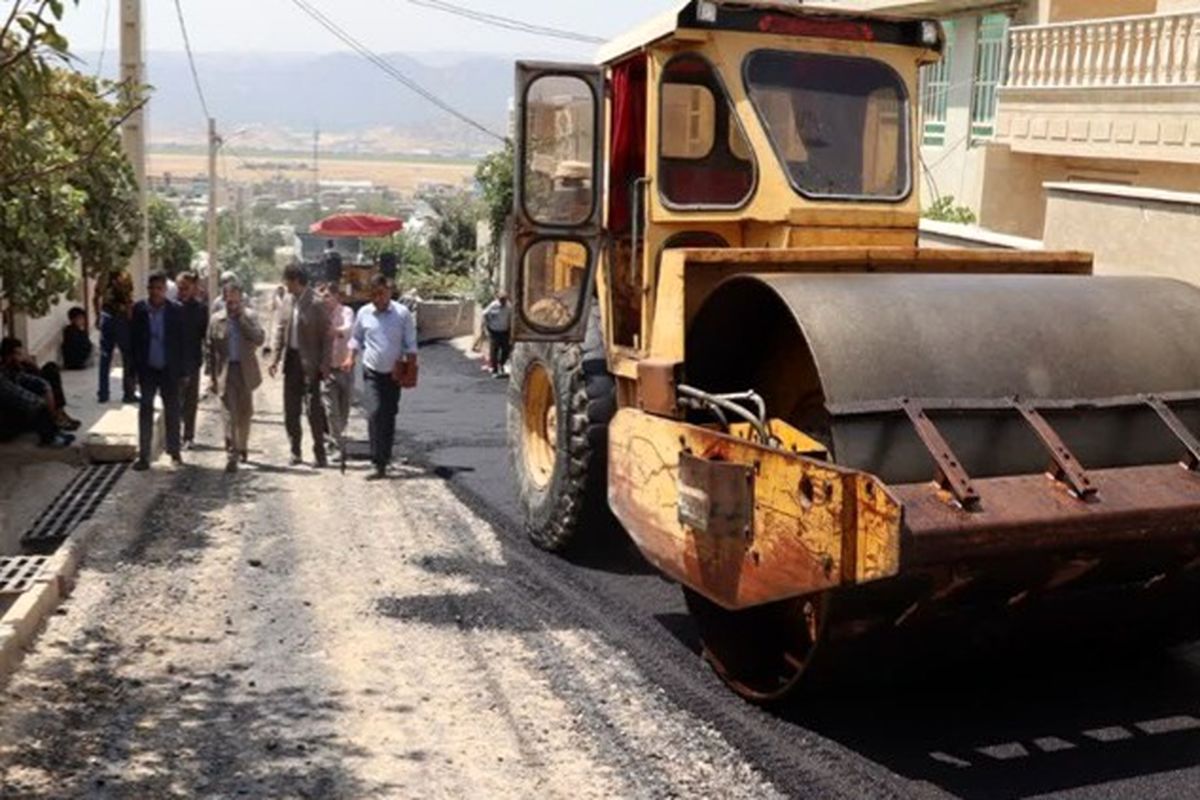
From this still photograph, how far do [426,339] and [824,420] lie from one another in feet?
67.2

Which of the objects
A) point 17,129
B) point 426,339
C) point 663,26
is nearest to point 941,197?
point 426,339

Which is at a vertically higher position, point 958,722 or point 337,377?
point 337,377

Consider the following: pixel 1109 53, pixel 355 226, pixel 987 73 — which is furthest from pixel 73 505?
pixel 355 226

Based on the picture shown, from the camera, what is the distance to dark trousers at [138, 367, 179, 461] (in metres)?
9.95

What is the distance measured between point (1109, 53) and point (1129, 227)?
4873mm

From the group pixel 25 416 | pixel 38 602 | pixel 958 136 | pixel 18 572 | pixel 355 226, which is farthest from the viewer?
pixel 355 226

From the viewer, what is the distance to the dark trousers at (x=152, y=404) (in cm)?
995

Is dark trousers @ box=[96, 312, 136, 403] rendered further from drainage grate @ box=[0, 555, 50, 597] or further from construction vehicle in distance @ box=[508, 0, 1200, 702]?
construction vehicle in distance @ box=[508, 0, 1200, 702]

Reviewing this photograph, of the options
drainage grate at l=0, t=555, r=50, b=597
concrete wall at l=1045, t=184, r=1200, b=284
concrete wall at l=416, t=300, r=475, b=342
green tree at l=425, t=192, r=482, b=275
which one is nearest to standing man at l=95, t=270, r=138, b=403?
drainage grate at l=0, t=555, r=50, b=597

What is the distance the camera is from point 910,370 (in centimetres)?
464

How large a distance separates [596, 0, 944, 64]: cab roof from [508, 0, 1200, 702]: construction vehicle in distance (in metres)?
0.02

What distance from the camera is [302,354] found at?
10148 mm

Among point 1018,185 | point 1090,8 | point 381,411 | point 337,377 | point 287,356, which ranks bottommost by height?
point 381,411

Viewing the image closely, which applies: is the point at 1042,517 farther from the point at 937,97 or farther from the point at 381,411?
the point at 937,97
